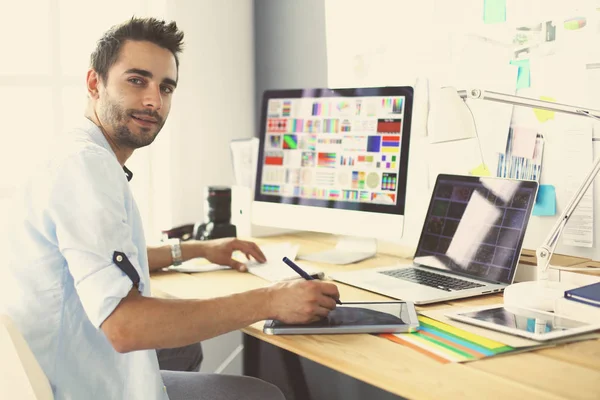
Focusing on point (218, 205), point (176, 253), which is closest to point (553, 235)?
point (176, 253)

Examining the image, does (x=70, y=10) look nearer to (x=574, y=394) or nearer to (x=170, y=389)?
(x=170, y=389)

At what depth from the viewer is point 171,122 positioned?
8.90 ft

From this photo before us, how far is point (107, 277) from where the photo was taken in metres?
1.18

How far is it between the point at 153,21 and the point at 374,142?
721mm


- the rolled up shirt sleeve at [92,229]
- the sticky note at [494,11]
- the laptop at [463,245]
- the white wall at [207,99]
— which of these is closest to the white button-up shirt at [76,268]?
the rolled up shirt sleeve at [92,229]

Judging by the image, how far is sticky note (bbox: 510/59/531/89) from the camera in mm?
1928

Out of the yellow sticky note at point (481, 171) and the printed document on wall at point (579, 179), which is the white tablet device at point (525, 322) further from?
the yellow sticky note at point (481, 171)

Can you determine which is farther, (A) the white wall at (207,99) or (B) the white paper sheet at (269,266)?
(A) the white wall at (207,99)

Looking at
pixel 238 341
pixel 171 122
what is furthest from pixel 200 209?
pixel 238 341

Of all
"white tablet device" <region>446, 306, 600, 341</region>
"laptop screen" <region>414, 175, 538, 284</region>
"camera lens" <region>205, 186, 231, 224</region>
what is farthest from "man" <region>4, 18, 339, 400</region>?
"camera lens" <region>205, 186, 231, 224</region>

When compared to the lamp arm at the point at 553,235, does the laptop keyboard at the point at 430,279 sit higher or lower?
lower

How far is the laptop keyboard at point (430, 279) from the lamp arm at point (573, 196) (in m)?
0.23

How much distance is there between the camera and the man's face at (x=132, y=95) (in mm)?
1564

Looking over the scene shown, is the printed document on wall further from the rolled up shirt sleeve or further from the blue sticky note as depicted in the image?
the rolled up shirt sleeve
